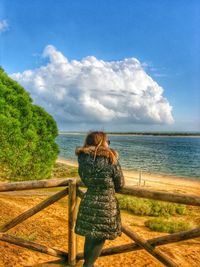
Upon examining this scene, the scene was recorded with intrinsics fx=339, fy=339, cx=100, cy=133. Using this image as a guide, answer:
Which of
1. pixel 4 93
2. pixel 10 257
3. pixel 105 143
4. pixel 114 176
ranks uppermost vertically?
pixel 4 93

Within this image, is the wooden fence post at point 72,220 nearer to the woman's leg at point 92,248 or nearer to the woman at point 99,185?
the woman's leg at point 92,248

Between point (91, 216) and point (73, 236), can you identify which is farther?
point (73, 236)

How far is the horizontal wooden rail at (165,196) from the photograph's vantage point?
4.67 metres

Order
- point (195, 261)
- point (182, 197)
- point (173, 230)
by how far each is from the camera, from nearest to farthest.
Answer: point (182, 197)
point (195, 261)
point (173, 230)

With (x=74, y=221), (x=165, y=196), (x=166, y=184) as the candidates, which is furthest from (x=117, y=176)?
(x=166, y=184)

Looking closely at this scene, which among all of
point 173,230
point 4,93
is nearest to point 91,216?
point 173,230

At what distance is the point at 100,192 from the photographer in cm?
438

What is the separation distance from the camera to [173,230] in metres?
11.7

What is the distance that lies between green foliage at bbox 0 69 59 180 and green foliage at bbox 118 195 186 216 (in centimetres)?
415

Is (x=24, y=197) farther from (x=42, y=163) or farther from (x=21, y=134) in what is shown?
(x=21, y=134)

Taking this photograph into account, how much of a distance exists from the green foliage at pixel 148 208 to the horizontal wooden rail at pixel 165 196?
10.9 metres

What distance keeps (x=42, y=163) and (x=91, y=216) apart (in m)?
10.3

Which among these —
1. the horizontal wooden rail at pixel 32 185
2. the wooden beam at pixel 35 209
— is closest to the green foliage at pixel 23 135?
the wooden beam at pixel 35 209

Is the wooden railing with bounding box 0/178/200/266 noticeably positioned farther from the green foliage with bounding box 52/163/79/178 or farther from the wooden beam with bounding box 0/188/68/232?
the green foliage with bounding box 52/163/79/178
